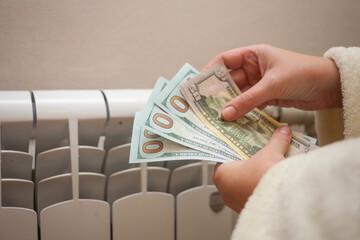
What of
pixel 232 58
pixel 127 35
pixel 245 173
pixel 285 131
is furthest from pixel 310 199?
pixel 127 35

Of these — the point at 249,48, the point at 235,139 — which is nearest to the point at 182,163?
the point at 235,139

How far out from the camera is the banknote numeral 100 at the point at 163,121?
636mm

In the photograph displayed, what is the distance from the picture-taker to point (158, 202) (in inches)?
29.5

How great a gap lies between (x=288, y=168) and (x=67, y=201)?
46 centimetres

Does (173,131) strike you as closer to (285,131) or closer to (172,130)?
(172,130)

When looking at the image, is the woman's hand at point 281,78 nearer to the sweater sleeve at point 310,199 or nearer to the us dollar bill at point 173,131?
the us dollar bill at point 173,131

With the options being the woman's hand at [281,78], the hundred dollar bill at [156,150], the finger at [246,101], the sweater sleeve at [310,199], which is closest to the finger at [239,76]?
the woman's hand at [281,78]

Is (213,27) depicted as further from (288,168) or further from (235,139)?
(288,168)

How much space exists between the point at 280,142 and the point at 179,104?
0.20m

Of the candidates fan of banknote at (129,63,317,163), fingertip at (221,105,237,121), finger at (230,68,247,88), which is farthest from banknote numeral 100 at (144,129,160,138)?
finger at (230,68,247,88)

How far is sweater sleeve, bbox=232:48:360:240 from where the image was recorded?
0.32 m

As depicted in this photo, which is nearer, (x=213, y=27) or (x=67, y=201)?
(x=67, y=201)

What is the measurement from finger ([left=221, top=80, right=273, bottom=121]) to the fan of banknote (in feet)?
0.08

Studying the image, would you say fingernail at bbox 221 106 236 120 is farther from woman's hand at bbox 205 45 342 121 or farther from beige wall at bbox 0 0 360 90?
beige wall at bbox 0 0 360 90
